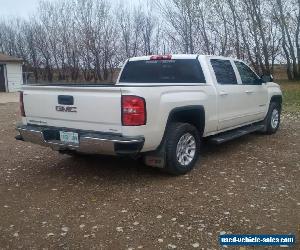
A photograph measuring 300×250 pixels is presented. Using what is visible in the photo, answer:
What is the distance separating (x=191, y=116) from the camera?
18.9 feet

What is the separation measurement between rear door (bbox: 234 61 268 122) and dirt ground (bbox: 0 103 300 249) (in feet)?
3.13

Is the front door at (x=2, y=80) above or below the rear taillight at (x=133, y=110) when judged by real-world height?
above

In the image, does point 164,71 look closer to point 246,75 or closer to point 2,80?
point 246,75

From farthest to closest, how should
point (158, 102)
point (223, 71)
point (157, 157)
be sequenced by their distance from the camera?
point (223, 71)
point (157, 157)
point (158, 102)

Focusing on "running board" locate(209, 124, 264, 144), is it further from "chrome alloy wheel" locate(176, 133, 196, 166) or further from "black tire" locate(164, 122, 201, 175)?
"black tire" locate(164, 122, 201, 175)

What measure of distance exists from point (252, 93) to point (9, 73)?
81.7 ft

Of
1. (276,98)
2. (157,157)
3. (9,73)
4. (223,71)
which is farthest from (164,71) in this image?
(9,73)

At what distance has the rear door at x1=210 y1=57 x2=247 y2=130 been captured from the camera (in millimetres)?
6234

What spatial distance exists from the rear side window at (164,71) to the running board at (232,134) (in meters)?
1.01

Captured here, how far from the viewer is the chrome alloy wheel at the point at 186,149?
17.8 ft

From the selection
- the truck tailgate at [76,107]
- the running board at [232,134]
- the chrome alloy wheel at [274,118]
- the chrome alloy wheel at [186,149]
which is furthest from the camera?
the chrome alloy wheel at [274,118]

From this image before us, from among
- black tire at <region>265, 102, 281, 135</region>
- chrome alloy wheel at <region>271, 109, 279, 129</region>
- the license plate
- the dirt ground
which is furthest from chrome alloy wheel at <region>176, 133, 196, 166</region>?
chrome alloy wheel at <region>271, 109, 279, 129</region>

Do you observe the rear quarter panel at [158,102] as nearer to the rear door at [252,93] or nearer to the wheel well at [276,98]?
the rear door at [252,93]

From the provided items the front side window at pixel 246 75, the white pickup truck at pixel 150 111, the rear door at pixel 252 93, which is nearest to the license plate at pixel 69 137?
the white pickup truck at pixel 150 111
